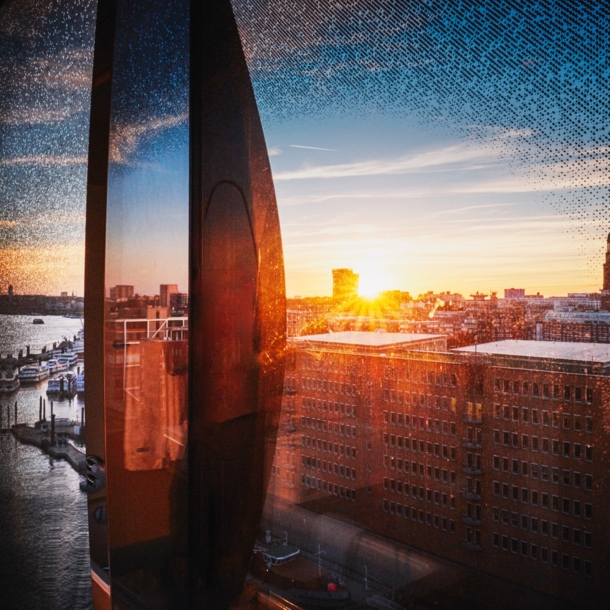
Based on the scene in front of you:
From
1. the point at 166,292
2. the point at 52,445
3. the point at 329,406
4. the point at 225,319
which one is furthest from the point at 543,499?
the point at 52,445

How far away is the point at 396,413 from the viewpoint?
2.64ft

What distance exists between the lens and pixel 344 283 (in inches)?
36.5

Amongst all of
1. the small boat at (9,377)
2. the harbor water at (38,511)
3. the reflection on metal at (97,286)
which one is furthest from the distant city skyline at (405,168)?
the small boat at (9,377)

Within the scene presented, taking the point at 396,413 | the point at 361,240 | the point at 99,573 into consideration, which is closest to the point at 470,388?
the point at 396,413

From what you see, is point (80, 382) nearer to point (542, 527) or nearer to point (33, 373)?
point (33, 373)

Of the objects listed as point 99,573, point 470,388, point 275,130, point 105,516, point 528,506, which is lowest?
point 99,573

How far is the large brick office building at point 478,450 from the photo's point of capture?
1.99ft

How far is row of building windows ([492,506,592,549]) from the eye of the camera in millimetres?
612

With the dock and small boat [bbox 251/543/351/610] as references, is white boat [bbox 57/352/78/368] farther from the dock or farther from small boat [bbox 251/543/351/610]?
small boat [bbox 251/543/351/610]

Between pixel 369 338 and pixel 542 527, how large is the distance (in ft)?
1.12

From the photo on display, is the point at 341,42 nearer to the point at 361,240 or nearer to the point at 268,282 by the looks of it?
the point at 361,240

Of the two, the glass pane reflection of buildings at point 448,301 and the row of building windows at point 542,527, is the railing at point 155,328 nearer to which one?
the glass pane reflection of buildings at point 448,301

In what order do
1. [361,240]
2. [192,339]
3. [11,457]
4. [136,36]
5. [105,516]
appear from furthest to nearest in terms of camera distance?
[11,457] → [105,516] → [136,36] → [192,339] → [361,240]

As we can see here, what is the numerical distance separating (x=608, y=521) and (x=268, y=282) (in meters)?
0.71
